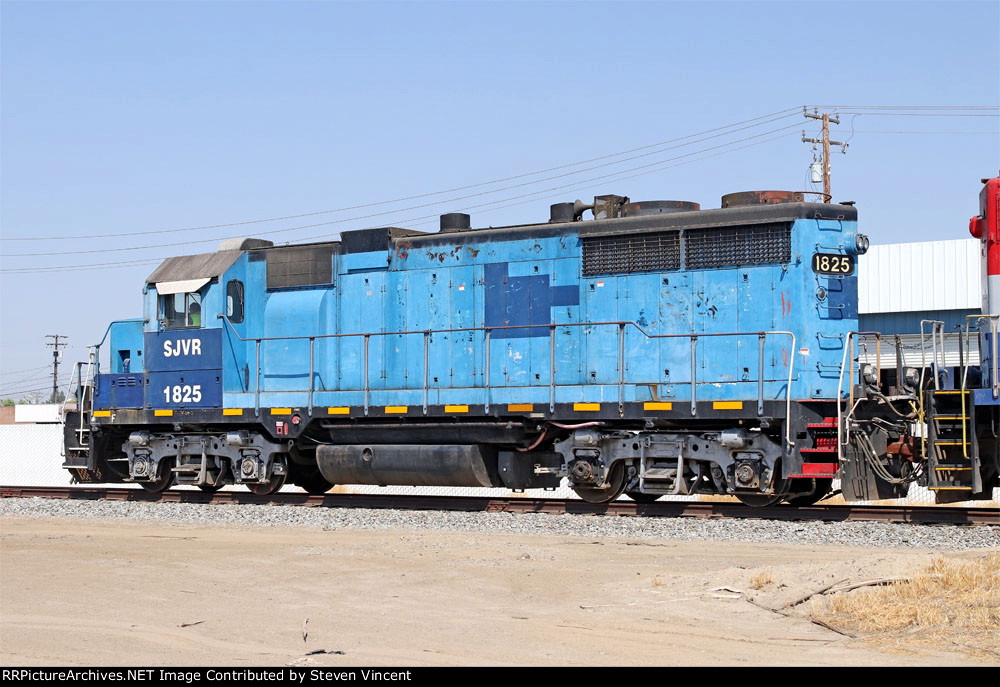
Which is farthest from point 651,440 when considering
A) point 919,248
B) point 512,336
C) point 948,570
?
point 919,248

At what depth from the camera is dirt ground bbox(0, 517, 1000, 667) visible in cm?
639

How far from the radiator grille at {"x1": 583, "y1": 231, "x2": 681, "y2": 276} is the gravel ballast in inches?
127

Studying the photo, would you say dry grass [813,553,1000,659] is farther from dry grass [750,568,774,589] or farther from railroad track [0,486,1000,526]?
railroad track [0,486,1000,526]

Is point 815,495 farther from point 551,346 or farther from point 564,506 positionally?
point 551,346

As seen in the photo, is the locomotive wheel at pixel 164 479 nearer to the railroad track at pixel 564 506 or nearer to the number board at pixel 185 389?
the railroad track at pixel 564 506

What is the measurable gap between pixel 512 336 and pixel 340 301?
286cm

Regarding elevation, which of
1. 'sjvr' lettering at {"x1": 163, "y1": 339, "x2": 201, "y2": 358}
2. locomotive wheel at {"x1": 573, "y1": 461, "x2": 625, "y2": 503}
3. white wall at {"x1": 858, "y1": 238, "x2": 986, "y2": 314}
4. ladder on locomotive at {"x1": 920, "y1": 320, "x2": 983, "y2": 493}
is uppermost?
white wall at {"x1": 858, "y1": 238, "x2": 986, "y2": 314}

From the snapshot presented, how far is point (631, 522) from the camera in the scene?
1309 centimetres

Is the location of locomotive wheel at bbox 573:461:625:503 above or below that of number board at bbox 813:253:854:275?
below

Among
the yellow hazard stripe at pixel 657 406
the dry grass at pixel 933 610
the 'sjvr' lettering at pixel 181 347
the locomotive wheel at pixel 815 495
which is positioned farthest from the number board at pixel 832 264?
the 'sjvr' lettering at pixel 181 347

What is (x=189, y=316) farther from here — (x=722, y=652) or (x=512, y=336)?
(x=722, y=652)

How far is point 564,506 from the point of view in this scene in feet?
48.1

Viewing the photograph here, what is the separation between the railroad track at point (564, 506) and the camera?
1297 centimetres

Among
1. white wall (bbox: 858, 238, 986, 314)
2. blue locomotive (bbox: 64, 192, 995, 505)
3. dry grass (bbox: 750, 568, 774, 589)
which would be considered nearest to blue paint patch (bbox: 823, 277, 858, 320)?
blue locomotive (bbox: 64, 192, 995, 505)
